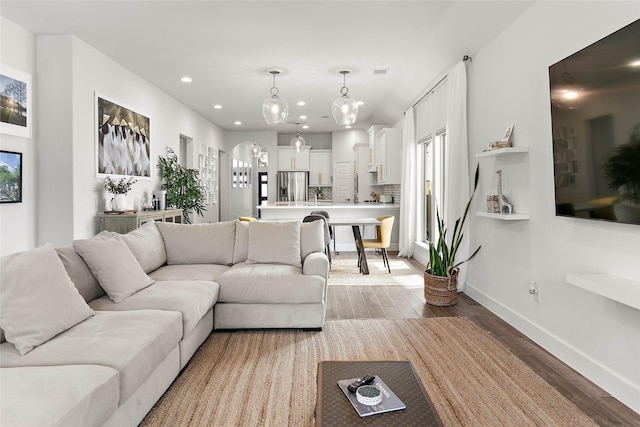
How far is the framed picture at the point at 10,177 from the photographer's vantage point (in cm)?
366

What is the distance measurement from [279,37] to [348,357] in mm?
3427

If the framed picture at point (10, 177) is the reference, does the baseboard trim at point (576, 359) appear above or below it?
below

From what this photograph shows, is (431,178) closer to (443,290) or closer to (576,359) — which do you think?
(443,290)

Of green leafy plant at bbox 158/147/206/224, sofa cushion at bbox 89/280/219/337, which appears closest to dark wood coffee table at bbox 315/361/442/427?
sofa cushion at bbox 89/280/219/337

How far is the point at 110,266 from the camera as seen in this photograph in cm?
257

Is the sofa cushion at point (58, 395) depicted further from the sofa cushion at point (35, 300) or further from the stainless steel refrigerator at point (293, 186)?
the stainless steel refrigerator at point (293, 186)

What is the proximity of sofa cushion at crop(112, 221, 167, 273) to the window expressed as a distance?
11.7ft

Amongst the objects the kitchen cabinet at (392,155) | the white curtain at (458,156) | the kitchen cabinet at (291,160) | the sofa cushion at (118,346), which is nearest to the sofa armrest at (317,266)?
the sofa cushion at (118,346)

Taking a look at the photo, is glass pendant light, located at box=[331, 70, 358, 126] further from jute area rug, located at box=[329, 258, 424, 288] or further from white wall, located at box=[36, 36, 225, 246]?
white wall, located at box=[36, 36, 225, 246]

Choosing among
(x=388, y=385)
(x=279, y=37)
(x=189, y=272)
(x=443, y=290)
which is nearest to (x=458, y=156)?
(x=443, y=290)

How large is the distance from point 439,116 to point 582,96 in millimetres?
3221

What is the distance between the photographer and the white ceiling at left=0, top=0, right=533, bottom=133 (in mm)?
3494

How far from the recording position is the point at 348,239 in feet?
25.0

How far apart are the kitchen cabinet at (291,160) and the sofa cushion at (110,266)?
802 cm
